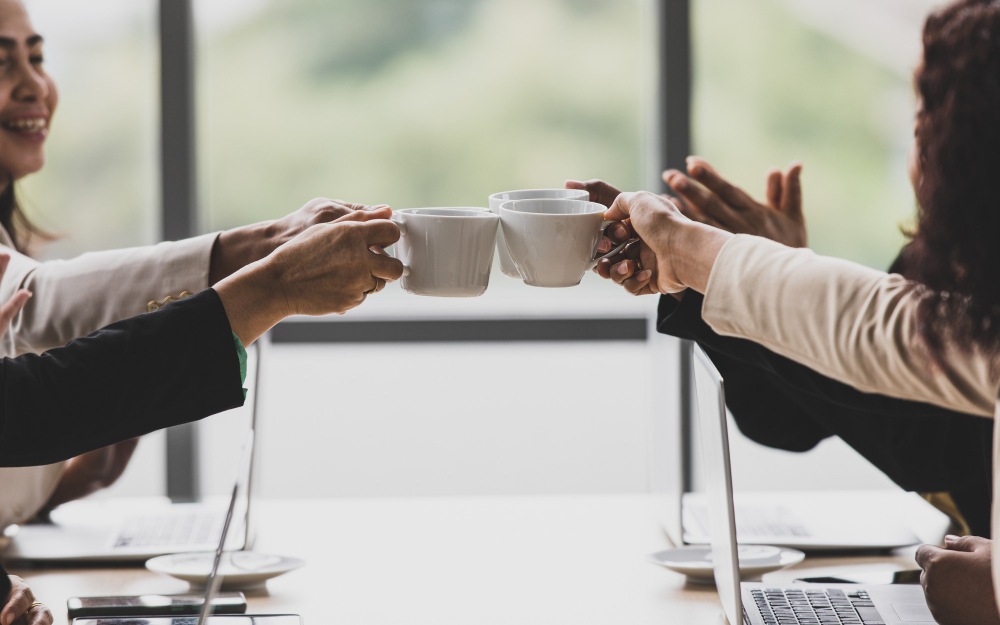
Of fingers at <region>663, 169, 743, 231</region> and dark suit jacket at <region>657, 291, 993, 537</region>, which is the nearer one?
dark suit jacket at <region>657, 291, 993, 537</region>

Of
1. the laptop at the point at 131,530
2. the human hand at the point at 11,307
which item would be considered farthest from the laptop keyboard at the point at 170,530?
the human hand at the point at 11,307

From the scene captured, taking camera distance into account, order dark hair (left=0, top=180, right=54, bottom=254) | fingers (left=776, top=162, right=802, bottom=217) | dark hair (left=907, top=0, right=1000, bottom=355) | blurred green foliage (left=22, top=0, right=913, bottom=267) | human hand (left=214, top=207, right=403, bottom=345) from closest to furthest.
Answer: dark hair (left=907, top=0, right=1000, bottom=355) < human hand (left=214, top=207, right=403, bottom=345) < fingers (left=776, top=162, right=802, bottom=217) < dark hair (left=0, top=180, right=54, bottom=254) < blurred green foliage (left=22, top=0, right=913, bottom=267)

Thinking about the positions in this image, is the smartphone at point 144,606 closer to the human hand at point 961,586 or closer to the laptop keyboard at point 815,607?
the laptop keyboard at point 815,607

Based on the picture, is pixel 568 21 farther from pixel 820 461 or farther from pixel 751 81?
pixel 820 461

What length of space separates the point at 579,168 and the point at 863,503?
1623 mm

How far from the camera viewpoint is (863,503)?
6.06ft

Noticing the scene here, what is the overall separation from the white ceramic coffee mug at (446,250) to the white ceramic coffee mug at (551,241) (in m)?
0.03

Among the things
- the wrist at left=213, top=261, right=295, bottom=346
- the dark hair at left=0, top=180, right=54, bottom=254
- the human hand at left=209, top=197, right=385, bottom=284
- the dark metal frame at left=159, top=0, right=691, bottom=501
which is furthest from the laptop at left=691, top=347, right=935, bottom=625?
the dark metal frame at left=159, top=0, right=691, bottom=501

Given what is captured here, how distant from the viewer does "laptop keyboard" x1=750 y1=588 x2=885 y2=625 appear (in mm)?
1276

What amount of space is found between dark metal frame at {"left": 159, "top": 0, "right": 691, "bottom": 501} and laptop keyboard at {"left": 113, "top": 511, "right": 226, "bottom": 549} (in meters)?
1.30

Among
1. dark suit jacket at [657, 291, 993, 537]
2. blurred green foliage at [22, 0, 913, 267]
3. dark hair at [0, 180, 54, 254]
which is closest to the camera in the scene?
dark suit jacket at [657, 291, 993, 537]

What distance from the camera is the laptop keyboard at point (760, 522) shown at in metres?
1.67

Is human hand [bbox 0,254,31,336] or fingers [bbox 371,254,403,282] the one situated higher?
fingers [bbox 371,254,403,282]

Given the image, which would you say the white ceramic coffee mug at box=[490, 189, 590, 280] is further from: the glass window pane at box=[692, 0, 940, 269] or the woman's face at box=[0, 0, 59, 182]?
the glass window pane at box=[692, 0, 940, 269]
